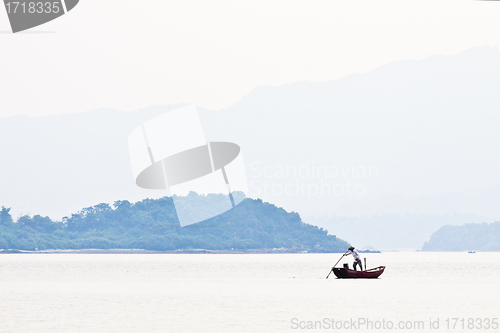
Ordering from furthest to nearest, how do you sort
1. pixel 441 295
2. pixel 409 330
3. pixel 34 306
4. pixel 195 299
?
pixel 441 295 → pixel 195 299 → pixel 34 306 → pixel 409 330

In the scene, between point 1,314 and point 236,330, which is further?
point 1,314

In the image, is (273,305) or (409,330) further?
(273,305)

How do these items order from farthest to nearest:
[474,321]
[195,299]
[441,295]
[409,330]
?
[441,295] < [195,299] < [474,321] < [409,330]

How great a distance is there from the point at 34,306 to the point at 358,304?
16239 mm

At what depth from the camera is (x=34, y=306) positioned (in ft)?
114

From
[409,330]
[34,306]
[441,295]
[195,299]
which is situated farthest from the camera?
[441,295]

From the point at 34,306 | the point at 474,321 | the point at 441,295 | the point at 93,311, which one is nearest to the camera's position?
the point at 474,321

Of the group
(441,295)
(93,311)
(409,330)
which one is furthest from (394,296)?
(93,311)

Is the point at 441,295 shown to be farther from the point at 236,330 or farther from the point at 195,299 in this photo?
the point at 236,330

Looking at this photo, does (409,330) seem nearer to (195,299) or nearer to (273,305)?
(273,305)

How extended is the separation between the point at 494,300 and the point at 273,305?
42.6ft

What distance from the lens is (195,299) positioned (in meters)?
39.5

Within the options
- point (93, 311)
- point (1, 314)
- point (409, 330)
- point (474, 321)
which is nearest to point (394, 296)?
point (474, 321)

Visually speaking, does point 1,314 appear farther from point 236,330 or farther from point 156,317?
point 236,330
